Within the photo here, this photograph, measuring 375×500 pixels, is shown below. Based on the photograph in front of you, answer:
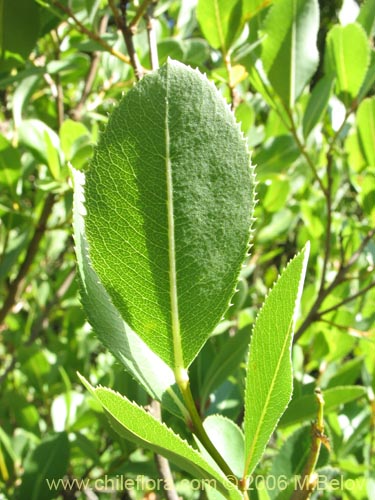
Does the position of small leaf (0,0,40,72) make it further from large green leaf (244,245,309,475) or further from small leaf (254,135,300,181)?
large green leaf (244,245,309,475)

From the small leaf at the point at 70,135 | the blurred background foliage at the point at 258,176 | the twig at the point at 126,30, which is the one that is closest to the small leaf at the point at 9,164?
the blurred background foliage at the point at 258,176

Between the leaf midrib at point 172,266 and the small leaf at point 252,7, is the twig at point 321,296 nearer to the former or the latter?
the small leaf at point 252,7

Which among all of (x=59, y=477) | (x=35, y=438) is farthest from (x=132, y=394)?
(x=35, y=438)

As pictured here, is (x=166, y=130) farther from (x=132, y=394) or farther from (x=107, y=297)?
(x=132, y=394)

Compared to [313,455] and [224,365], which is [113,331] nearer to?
[313,455]

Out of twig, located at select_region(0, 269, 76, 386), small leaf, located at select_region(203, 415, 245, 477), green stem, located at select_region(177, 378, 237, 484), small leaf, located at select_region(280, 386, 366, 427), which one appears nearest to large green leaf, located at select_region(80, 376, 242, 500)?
green stem, located at select_region(177, 378, 237, 484)

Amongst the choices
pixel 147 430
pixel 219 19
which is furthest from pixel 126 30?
pixel 147 430
